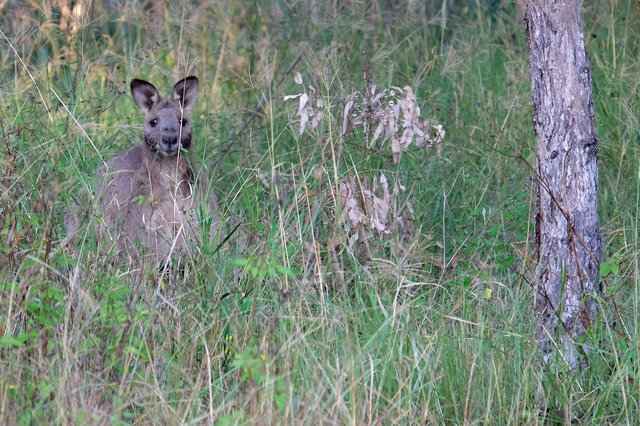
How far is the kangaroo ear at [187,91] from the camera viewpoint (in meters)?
6.21

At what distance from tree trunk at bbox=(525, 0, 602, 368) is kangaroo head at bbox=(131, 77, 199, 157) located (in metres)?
2.54

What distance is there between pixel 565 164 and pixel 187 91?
2969 mm

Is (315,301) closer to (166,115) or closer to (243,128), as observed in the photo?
(166,115)

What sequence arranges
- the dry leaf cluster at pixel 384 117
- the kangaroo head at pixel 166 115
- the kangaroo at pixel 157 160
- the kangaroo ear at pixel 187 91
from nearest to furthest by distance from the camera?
1. the dry leaf cluster at pixel 384 117
2. the kangaroo at pixel 157 160
3. the kangaroo head at pixel 166 115
4. the kangaroo ear at pixel 187 91

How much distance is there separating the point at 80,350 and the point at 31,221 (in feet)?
3.35

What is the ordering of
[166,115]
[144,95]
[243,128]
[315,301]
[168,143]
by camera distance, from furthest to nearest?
[243,128], [144,95], [166,115], [168,143], [315,301]

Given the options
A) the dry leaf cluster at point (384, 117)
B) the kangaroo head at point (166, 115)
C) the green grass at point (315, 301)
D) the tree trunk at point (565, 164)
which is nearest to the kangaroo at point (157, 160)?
the kangaroo head at point (166, 115)

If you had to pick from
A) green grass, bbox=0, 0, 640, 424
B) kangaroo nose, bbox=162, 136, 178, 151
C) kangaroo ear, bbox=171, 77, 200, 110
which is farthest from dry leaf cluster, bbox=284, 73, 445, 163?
kangaroo ear, bbox=171, 77, 200, 110

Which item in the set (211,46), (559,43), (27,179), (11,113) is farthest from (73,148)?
(559,43)

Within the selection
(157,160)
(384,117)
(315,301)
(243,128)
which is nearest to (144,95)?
(157,160)

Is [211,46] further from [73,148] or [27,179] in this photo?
[27,179]

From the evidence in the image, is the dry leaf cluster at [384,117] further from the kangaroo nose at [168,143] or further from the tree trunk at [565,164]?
the kangaroo nose at [168,143]

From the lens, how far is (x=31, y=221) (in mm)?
4195

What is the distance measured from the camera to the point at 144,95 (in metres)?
6.31
